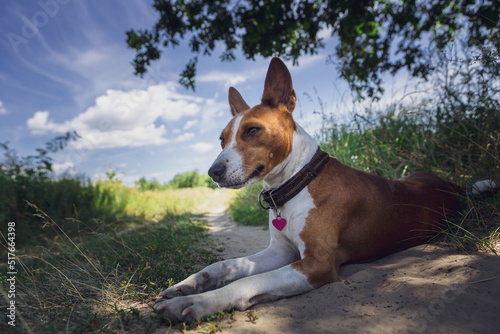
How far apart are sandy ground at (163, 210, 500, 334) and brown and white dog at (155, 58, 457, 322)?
0.55ft

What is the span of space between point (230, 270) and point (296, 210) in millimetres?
800

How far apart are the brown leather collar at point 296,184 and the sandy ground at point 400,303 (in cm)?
81

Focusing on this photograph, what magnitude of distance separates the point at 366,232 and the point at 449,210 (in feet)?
3.87

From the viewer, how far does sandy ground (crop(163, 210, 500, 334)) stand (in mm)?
1882

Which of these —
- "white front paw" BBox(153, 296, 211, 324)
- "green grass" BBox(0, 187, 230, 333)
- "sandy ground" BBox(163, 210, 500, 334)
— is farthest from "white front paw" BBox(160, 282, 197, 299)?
"sandy ground" BBox(163, 210, 500, 334)

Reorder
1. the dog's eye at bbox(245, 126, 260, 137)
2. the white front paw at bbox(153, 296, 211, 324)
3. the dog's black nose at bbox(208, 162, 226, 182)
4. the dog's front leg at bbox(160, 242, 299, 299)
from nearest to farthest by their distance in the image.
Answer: the white front paw at bbox(153, 296, 211, 324) < the dog's black nose at bbox(208, 162, 226, 182) < the dog's front leg at bbox(160, 242, 299, 299) < the dog's eye at bbox(245, 126, 260, 137)

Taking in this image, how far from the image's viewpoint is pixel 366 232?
9.48 ft

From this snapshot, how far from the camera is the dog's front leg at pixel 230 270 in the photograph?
2562 millimetres

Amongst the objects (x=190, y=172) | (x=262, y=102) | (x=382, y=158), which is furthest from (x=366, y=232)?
(x=190, y=172)

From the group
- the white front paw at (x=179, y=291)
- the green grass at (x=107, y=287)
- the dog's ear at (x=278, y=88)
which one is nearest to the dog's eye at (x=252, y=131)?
the dog's ear at (x=278, y=88)

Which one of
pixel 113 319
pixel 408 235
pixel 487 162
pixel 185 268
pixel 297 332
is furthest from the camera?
pixel 487 162

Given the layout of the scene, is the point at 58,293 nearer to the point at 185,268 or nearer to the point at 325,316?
the point at 185,268

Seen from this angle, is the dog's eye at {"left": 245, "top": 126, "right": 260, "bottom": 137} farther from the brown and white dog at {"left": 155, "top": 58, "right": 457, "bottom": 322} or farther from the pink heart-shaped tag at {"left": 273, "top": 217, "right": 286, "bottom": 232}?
the pink heart-shaped tag at {"left": 273, "top": 217, "right": 286, "bottom": 232}

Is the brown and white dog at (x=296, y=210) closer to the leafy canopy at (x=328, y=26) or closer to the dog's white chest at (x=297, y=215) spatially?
the dog's white chest at (x=297, y=215)
